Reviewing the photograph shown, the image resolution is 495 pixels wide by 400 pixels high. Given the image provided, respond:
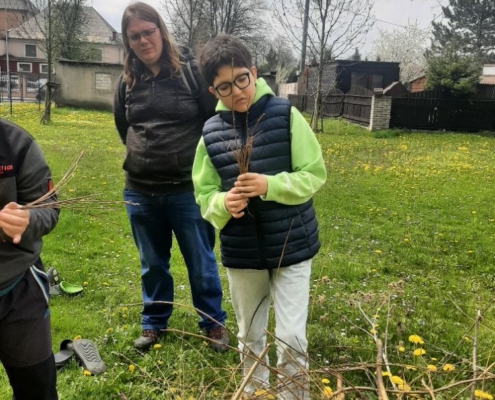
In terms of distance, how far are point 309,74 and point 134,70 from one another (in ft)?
95.9

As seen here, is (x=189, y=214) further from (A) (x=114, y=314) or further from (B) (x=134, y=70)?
(A) (x=114, y=314)

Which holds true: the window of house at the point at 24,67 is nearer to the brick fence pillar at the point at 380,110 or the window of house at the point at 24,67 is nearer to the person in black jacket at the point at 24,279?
the brick fence pillar at the point at 380,110

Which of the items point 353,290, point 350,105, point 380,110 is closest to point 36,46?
point 350,105

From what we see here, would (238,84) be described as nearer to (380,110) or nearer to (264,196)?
(264,196)

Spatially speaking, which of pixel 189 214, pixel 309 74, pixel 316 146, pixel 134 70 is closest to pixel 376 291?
pixel 189 214

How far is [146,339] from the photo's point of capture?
3.18m

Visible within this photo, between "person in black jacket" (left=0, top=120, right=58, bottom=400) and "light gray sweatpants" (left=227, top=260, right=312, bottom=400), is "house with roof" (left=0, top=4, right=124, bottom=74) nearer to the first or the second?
"light gray sweatpants" (left=227, top=260, right=312, bottom=400)

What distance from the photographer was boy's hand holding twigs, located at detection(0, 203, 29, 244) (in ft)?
5.16

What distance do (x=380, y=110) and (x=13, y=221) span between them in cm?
1721

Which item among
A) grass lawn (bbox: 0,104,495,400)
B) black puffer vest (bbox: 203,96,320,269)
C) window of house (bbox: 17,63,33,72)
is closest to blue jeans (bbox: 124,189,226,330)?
grass lawn (bbox: 0,104,495,400)

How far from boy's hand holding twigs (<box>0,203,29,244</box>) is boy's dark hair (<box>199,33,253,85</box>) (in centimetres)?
101

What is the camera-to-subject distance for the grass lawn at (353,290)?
2578mm

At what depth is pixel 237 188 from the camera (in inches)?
82.3

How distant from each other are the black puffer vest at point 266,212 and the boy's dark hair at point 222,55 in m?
0.19
